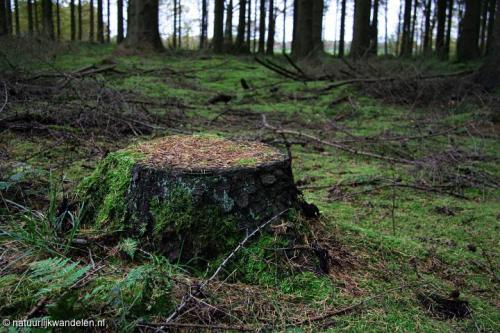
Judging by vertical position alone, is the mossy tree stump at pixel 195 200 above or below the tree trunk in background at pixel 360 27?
below

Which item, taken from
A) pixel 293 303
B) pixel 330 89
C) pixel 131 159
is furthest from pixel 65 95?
pixel 330 89

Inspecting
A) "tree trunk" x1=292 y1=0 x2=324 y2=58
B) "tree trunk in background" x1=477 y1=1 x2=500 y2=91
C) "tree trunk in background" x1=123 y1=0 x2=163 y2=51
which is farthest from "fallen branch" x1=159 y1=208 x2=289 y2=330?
"tree trunk in background" x1=123 y1=0 x2=163 y2=51

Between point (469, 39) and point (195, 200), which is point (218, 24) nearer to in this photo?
point (469, 39)

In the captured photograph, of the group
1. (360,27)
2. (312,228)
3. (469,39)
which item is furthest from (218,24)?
(312,228)

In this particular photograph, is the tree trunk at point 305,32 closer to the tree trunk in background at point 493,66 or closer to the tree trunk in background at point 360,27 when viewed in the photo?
the tree trunk in background at point 360,27

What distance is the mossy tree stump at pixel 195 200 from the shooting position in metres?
2.30

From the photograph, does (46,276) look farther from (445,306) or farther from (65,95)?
(65,95)

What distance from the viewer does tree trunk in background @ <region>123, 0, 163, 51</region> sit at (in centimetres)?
1480

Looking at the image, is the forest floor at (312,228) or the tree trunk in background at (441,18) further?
the tree trunk in background at (441,18)

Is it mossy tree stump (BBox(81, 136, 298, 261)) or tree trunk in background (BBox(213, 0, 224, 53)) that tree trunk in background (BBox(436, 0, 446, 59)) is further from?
mossy tree stump (BBox(81, 136, 298, 261))

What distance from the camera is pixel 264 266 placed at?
2.26 m

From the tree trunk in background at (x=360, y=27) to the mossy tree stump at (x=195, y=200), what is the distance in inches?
465

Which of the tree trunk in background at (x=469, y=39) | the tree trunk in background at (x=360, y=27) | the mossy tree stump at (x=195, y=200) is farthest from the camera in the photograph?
the tree trunk in background at (x=469, y=39)

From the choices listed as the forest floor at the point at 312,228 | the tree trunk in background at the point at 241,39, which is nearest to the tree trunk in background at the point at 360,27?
the forest floor at the point at 312,228
